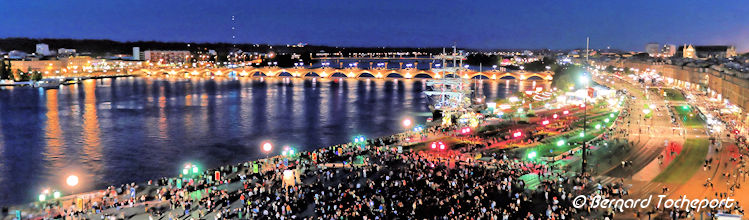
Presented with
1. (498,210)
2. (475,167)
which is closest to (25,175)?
(475,167)

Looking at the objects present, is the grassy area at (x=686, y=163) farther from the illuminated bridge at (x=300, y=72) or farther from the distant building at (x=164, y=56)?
the distant building at (x=164, y=56)

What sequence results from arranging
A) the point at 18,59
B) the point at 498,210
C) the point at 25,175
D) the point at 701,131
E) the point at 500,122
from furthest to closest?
the point at 18,59, the point at 500,122, the point at 701,131, the point at 25,175, the point at 498,210

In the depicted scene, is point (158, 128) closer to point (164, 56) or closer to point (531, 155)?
point (531, 155)

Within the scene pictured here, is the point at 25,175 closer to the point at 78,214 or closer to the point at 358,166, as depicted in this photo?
the point at 78,214

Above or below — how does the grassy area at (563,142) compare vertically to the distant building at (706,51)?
below

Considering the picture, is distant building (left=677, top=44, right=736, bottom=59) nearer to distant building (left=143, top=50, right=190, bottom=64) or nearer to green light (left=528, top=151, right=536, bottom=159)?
green light (left=528, top=151, right=536, bottom=159)

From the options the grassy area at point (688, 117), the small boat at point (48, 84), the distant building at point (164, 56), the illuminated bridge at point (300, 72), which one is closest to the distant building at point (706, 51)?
the illuminated bridge at point (300, 72)

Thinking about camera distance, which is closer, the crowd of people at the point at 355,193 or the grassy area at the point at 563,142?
the crowd of people at the point at 355,193
